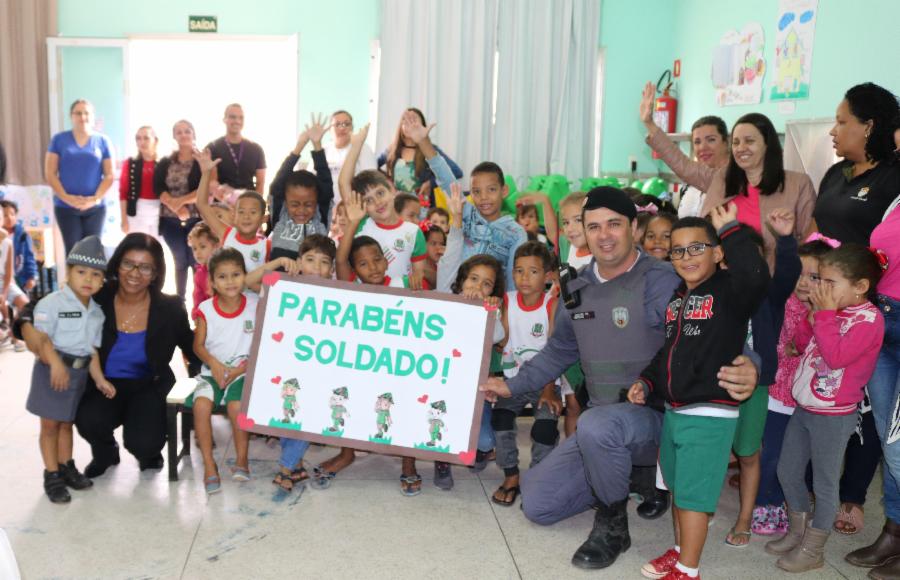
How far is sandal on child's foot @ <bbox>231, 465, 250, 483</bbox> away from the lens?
131 inches

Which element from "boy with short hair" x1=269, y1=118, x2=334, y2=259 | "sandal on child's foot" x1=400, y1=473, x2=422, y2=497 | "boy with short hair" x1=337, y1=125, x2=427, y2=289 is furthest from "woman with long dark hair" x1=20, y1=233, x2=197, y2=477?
"sandal on child's foot" x1=400, y1=473, x2=422, y2=497

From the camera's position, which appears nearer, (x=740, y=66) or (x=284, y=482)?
(x=284, y=482)

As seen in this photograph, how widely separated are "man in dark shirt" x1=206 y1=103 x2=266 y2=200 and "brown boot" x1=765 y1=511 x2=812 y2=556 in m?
4.47

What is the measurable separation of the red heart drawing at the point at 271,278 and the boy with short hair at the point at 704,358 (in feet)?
5.47

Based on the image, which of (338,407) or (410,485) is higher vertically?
(338,407)

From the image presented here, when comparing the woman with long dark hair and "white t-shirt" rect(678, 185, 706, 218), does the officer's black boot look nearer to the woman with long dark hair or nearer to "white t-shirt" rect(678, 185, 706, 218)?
the woman with long dark hair

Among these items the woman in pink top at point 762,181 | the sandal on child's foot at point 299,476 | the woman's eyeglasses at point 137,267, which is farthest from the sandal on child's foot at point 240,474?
the woman in pink top at point 762,181

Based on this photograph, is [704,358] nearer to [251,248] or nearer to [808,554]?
[808,554]

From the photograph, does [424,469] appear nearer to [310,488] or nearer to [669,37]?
[310,488]

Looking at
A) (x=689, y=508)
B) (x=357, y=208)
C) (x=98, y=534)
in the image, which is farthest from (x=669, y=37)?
(x=98, y=534)

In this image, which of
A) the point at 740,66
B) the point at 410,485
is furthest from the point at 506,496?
the point at 740,66

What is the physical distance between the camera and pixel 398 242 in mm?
3826

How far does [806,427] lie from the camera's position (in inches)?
109

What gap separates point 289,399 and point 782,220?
2035 millimetres
